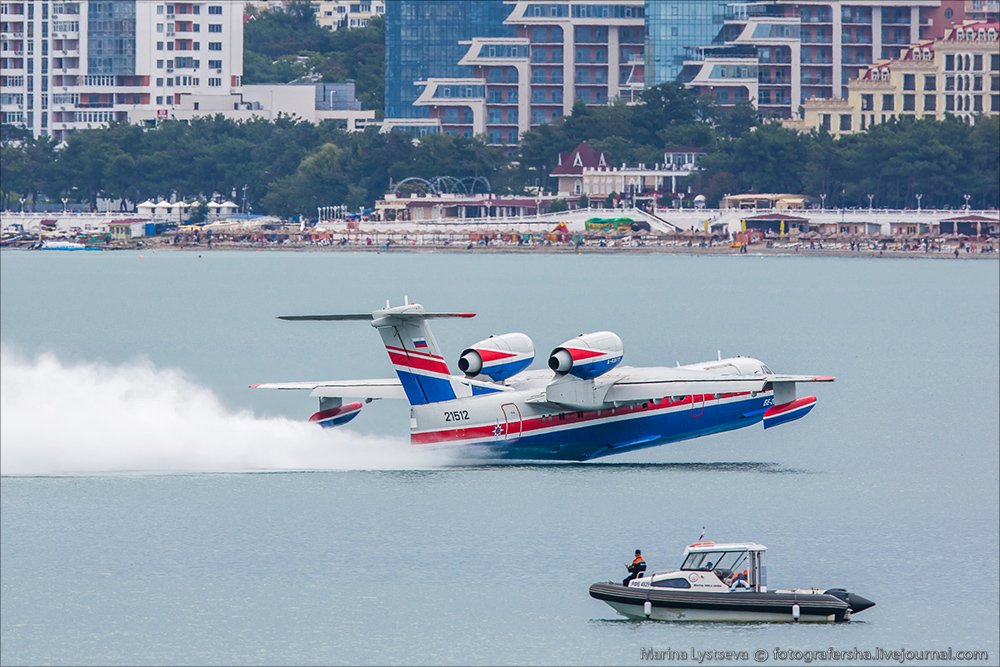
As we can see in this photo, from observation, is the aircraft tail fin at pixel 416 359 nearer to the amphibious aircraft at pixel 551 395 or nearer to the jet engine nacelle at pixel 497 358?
the amphibious aircraft at pixel 551 395

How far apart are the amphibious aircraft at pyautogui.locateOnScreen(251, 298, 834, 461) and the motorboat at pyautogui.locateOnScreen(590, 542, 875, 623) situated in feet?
52.6

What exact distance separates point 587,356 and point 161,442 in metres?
17.5

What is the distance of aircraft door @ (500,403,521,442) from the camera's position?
63531 millimetres

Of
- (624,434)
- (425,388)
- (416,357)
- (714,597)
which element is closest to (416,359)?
(416,357)

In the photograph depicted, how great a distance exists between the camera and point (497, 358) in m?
63.1

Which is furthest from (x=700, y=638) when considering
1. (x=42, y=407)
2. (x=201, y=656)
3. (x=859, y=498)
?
(x=42, y=407)

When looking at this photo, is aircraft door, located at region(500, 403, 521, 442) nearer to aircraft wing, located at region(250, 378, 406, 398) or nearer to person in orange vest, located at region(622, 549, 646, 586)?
aircraft wing, located at region(250, 378, 406, 398)

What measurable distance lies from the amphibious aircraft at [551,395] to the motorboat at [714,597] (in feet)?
52.6

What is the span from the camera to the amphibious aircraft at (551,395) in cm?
6259

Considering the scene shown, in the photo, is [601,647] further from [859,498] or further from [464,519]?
[859,498]

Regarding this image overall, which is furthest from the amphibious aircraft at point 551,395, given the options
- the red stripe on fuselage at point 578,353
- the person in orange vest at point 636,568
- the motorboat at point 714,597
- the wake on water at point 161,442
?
the motorboat at point 714,597

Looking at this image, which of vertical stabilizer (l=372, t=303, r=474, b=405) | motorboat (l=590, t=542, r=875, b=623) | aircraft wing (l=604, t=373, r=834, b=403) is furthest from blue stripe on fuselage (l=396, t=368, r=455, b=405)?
motorboat (l=590, t=542, r=875, b=623)

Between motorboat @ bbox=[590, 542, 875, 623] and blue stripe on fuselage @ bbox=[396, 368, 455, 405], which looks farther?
blue stripe on fuselage @ bbox=[396, 368, 455, 405]

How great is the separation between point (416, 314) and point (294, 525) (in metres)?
8.30
